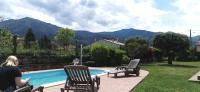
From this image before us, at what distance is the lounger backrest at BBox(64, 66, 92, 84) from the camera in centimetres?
1208

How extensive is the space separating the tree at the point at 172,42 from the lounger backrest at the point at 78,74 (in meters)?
29.7

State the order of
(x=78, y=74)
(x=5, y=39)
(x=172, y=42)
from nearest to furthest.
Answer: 1. (x=78, y=74)
2. (x=5, y=39)
3. (x=172, y=42)

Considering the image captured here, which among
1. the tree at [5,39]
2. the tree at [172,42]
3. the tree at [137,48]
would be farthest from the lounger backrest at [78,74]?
the tree at [172,42]

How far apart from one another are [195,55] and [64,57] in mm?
30270

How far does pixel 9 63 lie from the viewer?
794cm

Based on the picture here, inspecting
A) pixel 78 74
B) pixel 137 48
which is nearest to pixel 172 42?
pixel 137 48

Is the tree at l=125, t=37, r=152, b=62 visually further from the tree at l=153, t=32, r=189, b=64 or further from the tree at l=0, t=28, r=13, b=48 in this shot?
the tree at l=0, t=28, r=13, b=48

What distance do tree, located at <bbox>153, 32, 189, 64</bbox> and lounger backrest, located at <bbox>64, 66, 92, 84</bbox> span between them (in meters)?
29.7

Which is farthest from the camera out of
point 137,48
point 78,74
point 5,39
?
point 137,48

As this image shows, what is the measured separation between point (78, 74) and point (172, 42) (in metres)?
30.0

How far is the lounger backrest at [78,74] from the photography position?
12078 millimetres

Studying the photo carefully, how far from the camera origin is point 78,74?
12.3m

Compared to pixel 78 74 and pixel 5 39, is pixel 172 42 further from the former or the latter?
pixel 78 74

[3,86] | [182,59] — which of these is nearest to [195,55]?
[182,59]
